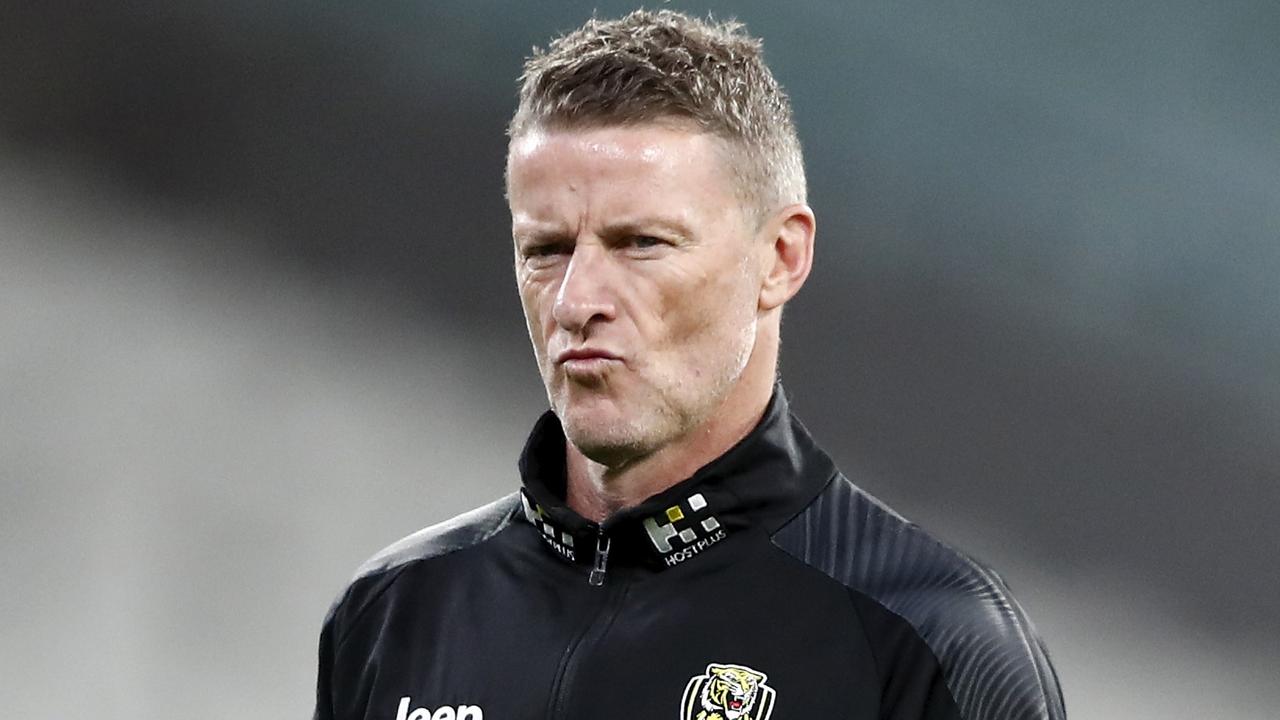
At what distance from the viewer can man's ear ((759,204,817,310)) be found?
4.82 feet

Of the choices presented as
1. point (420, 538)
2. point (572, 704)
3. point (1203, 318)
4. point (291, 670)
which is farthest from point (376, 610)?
point (1203, 318)

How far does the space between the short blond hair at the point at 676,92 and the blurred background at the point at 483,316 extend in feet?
4.94

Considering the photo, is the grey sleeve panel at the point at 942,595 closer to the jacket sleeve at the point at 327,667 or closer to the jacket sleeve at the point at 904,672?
the jacket sleeve at the point at 904,672

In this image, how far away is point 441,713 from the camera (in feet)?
4.85

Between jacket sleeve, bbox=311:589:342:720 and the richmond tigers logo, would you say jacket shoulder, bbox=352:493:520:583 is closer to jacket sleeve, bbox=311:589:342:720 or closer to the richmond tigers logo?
jacket sleeve, bbox=311:589:342:720

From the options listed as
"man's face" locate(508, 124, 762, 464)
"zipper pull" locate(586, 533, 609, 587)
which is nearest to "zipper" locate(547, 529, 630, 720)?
"zipper pull" locate(586, 533, 609, 587)

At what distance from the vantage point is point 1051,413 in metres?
2.94

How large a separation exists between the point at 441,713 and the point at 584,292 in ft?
1.31

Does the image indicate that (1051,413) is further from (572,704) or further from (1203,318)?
(572,704)

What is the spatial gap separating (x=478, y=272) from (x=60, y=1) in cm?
92

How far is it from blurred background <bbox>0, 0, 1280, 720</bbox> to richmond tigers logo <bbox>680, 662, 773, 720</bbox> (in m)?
1.57

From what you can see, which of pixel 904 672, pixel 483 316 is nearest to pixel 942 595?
pixel 904 672

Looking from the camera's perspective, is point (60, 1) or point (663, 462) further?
point (60, 1)

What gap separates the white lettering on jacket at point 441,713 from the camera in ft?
4.80
